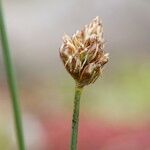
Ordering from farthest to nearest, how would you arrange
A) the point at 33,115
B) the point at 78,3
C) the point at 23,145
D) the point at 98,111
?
the point at 78,3, the point at 98,111, the point at 33,115, the point at 23,145

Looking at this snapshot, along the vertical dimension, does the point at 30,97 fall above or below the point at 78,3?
below

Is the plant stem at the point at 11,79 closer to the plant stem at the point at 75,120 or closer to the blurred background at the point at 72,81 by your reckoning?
the plant stem at the point at 75,120

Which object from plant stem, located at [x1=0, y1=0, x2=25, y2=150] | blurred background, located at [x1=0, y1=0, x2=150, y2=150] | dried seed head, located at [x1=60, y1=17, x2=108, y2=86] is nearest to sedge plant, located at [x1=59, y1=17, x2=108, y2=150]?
dried seed head, located at [x1=60, y1=17, x2=108, y2=86]

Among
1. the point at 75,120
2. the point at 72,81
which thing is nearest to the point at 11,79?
the point at 75,120

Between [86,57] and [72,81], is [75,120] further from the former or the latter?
[72,81]

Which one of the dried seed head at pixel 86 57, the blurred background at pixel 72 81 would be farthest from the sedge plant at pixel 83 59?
the blurred background at pixel 72 81

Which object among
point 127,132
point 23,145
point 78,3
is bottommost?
point 23,145

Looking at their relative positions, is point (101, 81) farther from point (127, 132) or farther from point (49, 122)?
point (127, 132)

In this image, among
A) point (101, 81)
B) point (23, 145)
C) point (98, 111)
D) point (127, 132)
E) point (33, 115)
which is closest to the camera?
point (23, 145)

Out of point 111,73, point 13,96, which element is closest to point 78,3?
point 111,73
